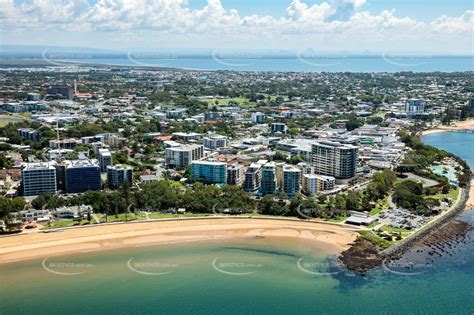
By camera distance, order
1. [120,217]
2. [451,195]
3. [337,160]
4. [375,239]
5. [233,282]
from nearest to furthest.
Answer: [233,282] → [375,239] → [120,217] → [451,195] → [337,160]

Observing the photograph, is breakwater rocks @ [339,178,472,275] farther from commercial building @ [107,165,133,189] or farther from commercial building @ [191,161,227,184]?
commercial building @ [107,165,133,189]

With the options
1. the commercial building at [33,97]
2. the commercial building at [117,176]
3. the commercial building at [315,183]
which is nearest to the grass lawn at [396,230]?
the commercial building at [315,183]

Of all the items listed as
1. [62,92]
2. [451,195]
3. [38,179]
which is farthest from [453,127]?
[62,92]

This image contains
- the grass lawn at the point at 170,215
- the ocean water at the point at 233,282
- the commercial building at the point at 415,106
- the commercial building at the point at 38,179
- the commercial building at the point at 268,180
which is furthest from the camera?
the commercial building at the point at 415,106

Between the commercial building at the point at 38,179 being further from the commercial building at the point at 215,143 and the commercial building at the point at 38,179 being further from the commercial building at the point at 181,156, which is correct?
the commercial building at the point at 215,143

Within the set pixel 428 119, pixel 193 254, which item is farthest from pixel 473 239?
pixel 428 119

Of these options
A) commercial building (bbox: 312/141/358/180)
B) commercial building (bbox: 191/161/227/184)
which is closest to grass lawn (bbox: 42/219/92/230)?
commercial building (bbox: 191/161/227/184)

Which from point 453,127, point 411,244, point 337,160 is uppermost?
point 337,160

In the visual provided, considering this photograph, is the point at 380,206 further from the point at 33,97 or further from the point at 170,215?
the point at 33,97
